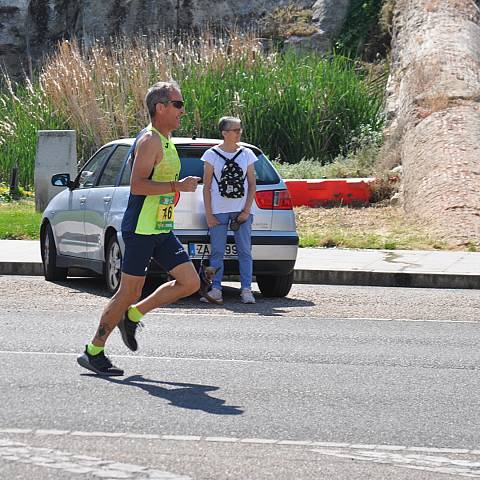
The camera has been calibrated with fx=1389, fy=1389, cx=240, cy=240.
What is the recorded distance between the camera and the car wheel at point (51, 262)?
582 inches

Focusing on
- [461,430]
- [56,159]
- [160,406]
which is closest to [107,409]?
[160,406]

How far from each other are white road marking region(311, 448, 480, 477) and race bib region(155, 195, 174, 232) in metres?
2.57

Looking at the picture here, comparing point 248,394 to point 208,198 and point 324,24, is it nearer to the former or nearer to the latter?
point 208,198

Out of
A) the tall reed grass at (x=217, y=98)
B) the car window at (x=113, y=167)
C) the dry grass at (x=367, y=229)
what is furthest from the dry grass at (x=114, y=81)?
the car window at (x=113, y=167)

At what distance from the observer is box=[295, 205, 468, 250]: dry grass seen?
57.8 ft

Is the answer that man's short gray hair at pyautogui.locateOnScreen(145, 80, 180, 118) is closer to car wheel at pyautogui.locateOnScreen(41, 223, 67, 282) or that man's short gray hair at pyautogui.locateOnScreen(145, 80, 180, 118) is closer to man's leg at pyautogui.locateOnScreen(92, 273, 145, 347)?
man's leg at pyautogui.locateOnScreen(92, 273, 145, 347)

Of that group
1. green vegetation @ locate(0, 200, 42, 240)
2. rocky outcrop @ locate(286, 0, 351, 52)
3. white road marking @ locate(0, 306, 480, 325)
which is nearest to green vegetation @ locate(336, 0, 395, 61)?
rocky outcrop @ locate(286, 0, 351, 52)

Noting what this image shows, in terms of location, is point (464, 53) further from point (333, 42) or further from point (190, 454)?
point (190, 454)

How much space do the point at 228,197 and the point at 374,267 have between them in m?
2.97

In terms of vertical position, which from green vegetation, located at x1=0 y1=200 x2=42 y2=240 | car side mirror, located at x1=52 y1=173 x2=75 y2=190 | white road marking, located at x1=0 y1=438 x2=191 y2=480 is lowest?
white road marking, located at x1=0 y1=438 x2=191 y2=480

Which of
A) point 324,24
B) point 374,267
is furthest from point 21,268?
point 324,24

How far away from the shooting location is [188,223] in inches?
521

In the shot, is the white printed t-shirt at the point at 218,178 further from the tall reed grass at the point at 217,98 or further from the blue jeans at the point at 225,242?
the tall reed grass at the point at 217,98

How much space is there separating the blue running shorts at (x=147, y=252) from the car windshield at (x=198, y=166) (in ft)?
14.4
